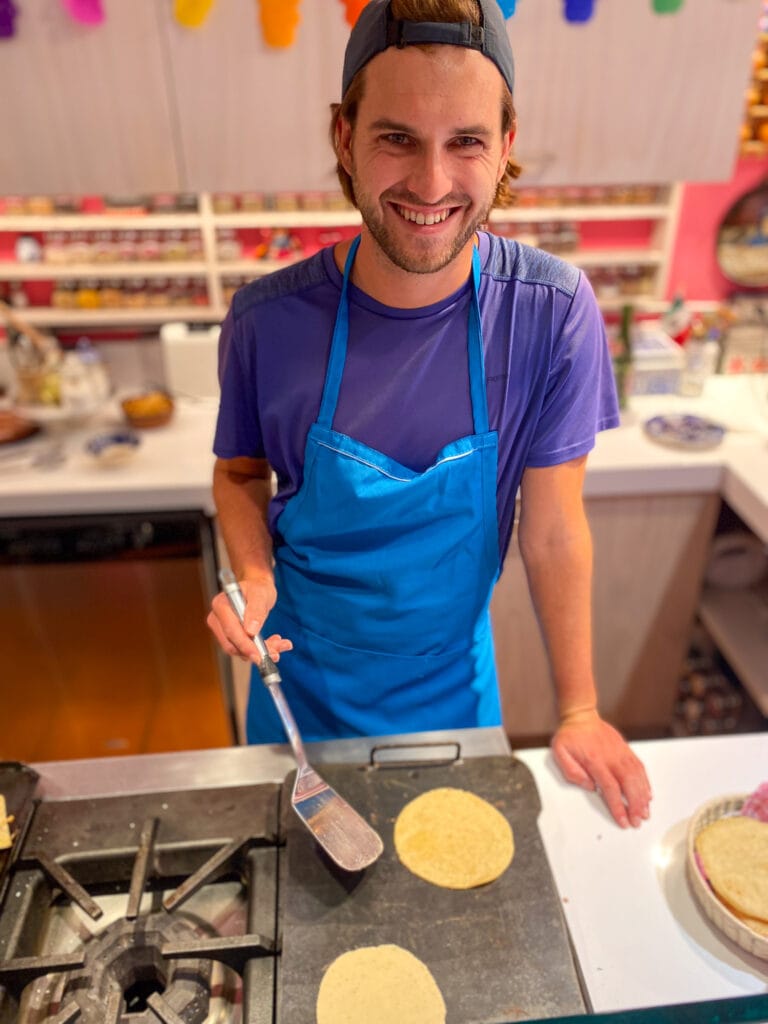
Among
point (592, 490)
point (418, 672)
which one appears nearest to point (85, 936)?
point (418, 672)

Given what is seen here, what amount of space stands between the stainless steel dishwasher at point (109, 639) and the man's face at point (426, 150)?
117 centimetres

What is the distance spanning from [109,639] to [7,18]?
1.48 meters

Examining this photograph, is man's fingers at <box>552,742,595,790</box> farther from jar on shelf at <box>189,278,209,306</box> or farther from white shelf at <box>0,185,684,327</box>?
jar on shelf at <box>189,278,209,306</box>

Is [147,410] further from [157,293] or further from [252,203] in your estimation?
[252,203]

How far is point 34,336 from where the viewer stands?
2.21 m

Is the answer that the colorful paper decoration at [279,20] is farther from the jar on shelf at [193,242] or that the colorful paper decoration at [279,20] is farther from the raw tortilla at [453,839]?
the raw tortilla at [453,839]

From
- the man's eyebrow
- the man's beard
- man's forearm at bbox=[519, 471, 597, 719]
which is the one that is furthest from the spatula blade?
the man's eyebrow

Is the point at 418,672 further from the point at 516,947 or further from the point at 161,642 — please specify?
the point at 161,642

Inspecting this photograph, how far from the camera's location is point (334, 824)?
0.84m

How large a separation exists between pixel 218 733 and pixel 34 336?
4.26 ft

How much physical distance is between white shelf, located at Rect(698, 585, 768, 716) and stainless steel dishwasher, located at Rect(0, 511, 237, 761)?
141cm

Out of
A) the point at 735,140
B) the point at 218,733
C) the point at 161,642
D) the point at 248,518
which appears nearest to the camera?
the point at 248,518

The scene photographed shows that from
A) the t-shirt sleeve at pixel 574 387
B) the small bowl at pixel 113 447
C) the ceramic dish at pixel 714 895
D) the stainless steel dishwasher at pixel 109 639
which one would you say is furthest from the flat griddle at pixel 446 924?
the small bowl at pixel 113 447

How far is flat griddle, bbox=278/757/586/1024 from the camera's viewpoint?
2.29 feet
